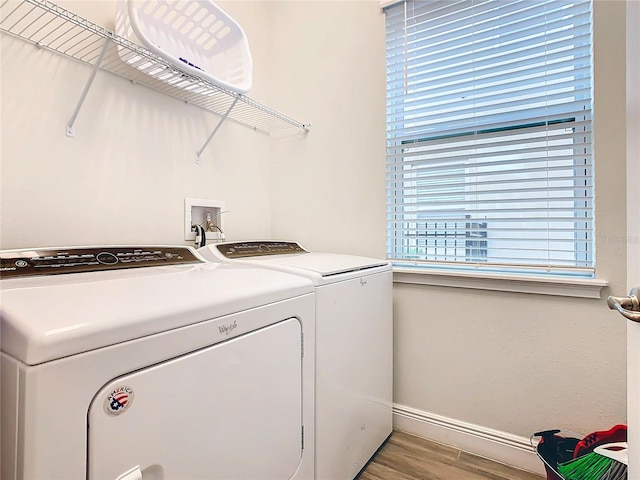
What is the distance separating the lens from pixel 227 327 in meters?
0.80

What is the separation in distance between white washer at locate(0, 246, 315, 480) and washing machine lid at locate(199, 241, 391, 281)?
17cm

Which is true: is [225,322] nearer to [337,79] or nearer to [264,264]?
[264,264]

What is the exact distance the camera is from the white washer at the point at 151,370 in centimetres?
51

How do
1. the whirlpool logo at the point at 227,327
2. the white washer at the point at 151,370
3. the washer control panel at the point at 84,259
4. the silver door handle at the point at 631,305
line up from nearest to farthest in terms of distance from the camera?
the white washer at the point at 151,370 → the silver door handle at the point at 631,305 → the whirlpool logo at the point at 227,327 → the washer control panel at the point at 84,259

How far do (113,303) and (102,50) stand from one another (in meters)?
0.99

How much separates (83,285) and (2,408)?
0.34m

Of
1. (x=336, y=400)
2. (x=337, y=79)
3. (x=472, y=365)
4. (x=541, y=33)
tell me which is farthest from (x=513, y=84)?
(x=336, y=400)

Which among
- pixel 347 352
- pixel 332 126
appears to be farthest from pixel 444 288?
pixel 332 126

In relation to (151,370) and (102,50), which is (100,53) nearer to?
(102,50)

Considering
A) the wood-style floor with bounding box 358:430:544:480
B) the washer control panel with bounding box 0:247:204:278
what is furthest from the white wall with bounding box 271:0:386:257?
the wood-style floor with bounding box 358:430:544:480

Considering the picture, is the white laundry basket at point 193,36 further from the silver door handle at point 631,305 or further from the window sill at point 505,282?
the silver door handle at point 631,305

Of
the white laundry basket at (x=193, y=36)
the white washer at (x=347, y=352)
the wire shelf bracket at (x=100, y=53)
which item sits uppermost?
the white laundry basket at (x=193, y=36)

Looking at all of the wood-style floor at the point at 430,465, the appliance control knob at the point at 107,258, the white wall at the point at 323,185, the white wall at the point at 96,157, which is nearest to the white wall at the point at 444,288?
→ the white wall at the point at 323,185

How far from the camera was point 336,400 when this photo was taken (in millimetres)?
1234
